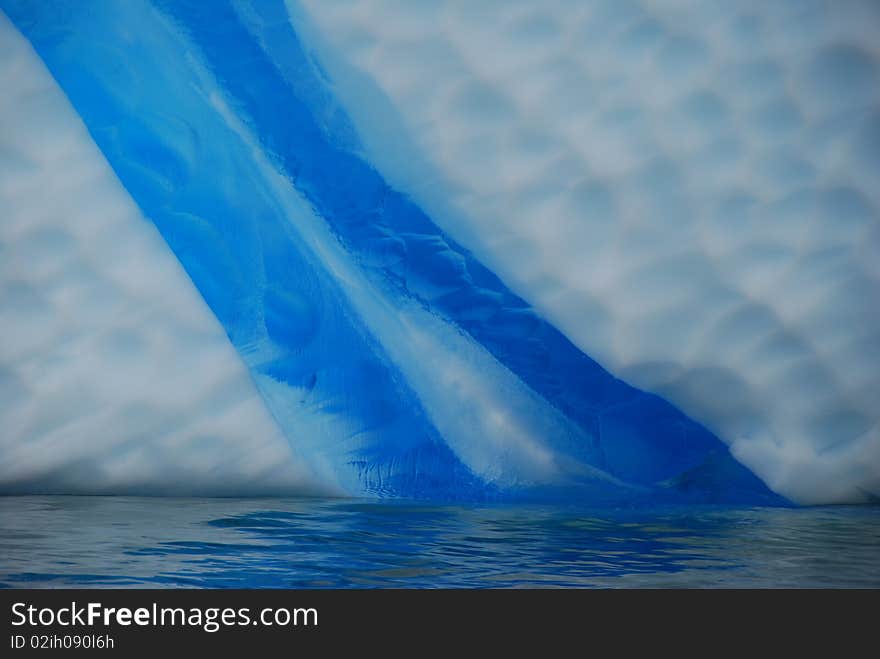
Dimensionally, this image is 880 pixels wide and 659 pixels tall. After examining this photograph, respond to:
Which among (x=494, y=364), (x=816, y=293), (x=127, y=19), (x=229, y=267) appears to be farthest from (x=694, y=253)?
(x=127, y=19)

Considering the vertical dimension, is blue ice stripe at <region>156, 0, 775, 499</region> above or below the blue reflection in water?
above

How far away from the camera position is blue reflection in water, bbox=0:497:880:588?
0.77 m

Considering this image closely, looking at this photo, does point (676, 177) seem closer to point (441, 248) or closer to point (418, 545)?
point (441, 248)

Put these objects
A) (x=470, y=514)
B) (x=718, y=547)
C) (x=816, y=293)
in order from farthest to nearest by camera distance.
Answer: (x=816, y=293) → (x=470, y=514) → (x=718, y=547)

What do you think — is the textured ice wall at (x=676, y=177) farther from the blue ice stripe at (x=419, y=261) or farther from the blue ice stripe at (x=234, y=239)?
the blue ice stripe at (x=234, y=239)

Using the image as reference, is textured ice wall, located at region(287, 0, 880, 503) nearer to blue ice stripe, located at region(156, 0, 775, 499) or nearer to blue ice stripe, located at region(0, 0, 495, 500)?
blue ice stripe, located at region(156, 0, 775, 499)

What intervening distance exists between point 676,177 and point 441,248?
0.32 meters

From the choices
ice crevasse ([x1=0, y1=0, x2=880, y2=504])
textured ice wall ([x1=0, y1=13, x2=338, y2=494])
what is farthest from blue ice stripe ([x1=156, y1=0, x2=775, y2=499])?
textured ice wall ([x1=0, y1=13, x2=338, y2=494])

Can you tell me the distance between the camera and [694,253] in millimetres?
1228

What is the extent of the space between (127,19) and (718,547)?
96 cm

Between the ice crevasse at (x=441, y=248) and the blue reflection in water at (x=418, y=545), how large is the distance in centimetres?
8

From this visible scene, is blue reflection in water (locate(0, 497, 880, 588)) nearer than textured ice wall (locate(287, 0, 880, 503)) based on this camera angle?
Yes

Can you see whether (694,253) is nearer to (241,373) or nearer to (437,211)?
(437,211)

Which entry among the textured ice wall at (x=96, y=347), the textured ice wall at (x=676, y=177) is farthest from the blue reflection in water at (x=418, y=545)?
the textured ice wall at (x=676, y=177)
